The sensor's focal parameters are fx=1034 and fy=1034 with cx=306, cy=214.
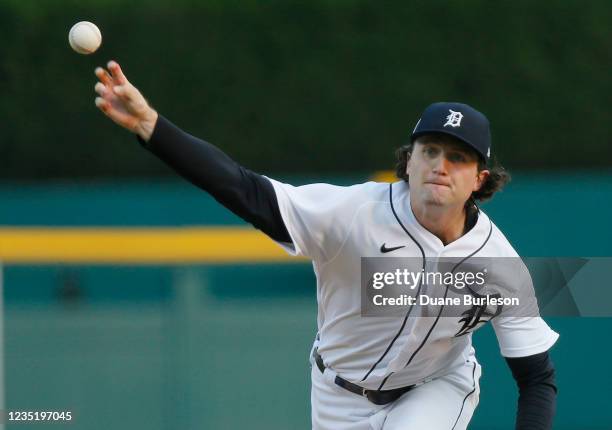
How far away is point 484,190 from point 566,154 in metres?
4.06

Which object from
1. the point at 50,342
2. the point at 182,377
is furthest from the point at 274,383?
the point at 50,342

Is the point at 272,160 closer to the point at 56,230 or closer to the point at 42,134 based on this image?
the point at 42,134

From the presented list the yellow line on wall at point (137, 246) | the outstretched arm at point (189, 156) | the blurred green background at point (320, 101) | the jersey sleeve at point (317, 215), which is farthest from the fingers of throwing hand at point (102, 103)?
the blurred green background at point (320, 101)

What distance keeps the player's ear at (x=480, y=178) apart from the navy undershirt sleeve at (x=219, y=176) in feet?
2.13

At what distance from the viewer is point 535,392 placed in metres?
3.18

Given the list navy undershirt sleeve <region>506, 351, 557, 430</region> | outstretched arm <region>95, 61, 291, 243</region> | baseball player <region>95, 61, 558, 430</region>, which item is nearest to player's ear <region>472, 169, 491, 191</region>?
baseball player <region>95, 61, 558, 430</region>

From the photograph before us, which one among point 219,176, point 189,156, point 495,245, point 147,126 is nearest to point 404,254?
point 495,245

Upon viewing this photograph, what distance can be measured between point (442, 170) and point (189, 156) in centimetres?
78

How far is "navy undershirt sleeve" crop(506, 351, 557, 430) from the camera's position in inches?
123

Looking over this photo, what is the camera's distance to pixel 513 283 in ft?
10.8

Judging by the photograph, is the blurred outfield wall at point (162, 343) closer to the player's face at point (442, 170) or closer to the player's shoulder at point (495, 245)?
the player's shoulder at point (495, 245)

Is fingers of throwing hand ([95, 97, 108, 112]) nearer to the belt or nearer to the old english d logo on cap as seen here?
the old english d logo on cap

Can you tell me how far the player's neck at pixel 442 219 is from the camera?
3154 millimetres

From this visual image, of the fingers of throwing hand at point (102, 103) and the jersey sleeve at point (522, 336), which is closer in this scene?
the fingers of throwing hand at point (102, 103)
